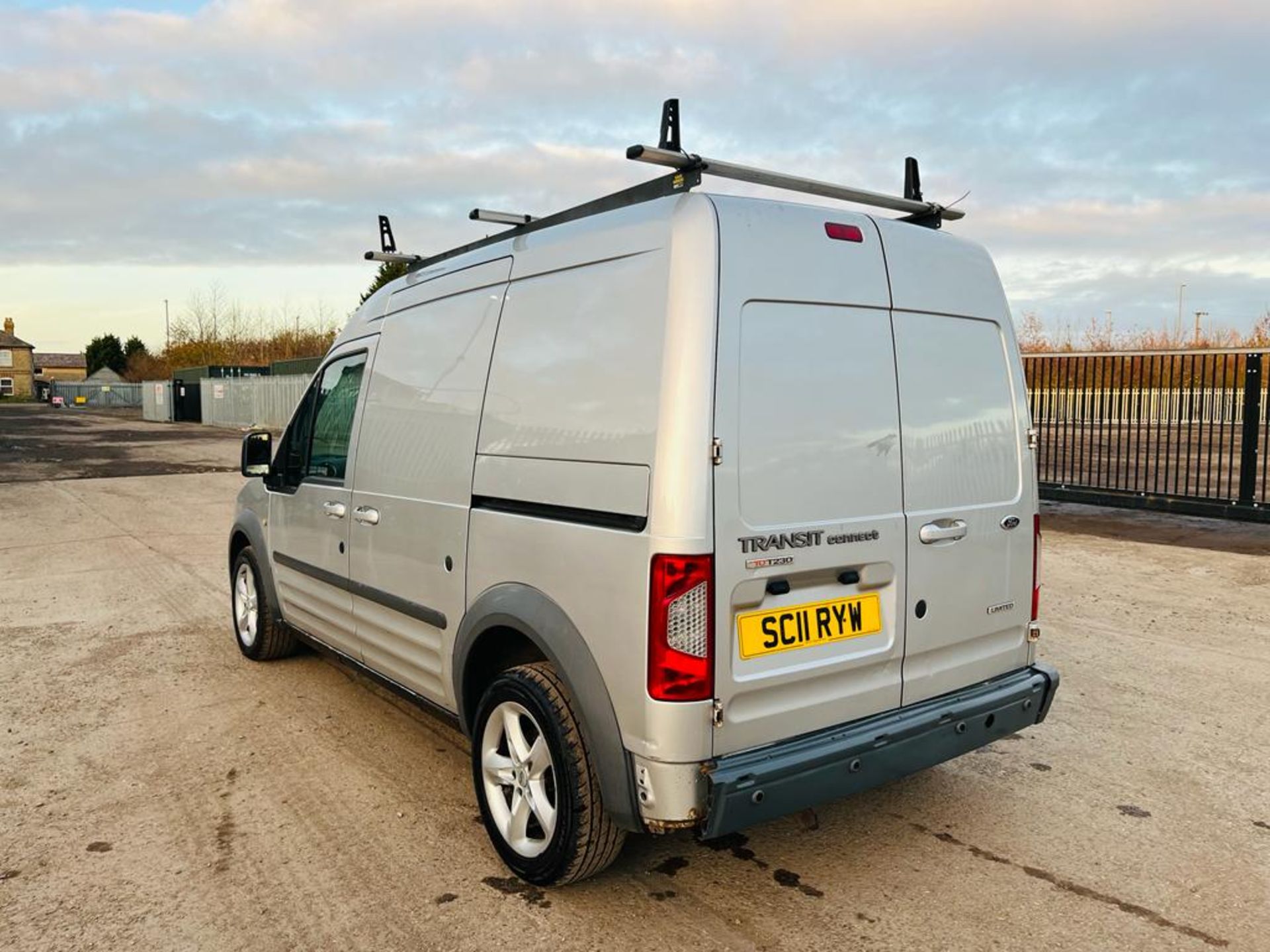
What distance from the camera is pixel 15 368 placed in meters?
108

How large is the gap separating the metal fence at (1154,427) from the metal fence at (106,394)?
264ft

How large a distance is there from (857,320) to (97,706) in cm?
450

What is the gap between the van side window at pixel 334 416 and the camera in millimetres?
4637

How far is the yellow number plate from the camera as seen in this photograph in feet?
9.38

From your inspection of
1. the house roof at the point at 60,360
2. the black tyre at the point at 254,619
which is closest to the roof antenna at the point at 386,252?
the black tyre at the point at 254,619

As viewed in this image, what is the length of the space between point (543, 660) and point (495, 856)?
772 millimetres

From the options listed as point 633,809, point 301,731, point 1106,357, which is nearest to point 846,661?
point 633,809

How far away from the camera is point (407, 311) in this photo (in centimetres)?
434

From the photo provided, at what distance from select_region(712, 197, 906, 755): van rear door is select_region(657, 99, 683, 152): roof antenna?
0.31 m

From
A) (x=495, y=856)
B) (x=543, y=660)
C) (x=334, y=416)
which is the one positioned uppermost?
(x=334, y=416)

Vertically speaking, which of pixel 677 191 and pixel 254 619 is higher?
pixel 677 191

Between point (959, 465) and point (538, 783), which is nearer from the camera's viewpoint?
point (538, 783)

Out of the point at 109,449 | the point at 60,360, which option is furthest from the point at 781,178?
the point at 60,360

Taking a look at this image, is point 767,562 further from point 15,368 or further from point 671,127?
point 15,368
